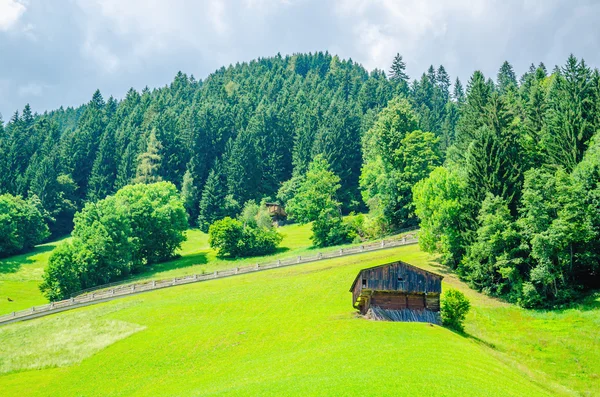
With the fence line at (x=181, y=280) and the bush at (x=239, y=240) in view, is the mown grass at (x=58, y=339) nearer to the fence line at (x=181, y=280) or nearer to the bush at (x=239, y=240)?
the fence line at (x=181, y=280)

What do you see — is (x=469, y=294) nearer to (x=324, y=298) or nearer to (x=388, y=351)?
(x=324, y=298)

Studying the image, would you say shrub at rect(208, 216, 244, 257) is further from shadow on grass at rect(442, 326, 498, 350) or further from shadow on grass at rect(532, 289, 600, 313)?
shadow on grass at rect(532, 289, 600, 313)

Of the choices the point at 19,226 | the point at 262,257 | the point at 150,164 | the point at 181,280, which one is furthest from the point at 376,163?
the point at 19,226

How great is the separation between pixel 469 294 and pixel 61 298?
53.2 m

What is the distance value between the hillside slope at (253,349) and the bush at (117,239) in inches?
556

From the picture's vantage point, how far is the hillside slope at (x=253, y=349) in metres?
29.9

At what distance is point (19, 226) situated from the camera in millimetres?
104750

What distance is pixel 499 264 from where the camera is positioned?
2060 inches

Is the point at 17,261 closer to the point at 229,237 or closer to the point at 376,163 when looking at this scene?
the point at 229,237

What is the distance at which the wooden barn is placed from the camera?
146ft

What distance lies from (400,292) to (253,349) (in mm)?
12775

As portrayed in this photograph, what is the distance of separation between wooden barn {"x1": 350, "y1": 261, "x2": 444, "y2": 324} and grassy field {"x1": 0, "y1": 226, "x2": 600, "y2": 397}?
213 cm

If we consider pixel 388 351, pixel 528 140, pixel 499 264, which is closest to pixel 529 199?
pixel 499 264

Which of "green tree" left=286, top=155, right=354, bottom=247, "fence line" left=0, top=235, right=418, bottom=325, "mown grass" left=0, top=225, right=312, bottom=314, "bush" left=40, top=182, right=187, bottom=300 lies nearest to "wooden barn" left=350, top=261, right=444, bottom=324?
"fence line" left=0, top=235, right=418, bottom=325
